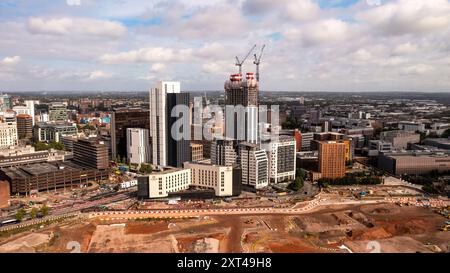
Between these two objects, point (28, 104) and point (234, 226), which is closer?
point (234, 226)

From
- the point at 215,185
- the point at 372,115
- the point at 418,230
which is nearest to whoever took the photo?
the point at 418,230

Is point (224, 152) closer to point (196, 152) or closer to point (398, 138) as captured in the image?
point (196, 152)

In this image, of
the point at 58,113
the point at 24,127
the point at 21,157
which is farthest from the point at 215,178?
the point at 58,113

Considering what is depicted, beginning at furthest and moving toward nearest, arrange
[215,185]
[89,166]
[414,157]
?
[414,157] < [89,166] < [215,185]

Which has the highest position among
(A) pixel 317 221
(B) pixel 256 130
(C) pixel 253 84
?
(C) pixel 253 84

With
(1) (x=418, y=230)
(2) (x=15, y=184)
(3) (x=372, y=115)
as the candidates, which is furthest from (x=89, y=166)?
(3) (x=372, y=115)

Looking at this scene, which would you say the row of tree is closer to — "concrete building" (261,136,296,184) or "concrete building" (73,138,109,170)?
"concrete building" (73,138,109,170)

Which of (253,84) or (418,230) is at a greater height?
(253,84)

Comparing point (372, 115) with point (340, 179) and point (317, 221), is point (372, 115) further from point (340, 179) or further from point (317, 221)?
point (317, 221)

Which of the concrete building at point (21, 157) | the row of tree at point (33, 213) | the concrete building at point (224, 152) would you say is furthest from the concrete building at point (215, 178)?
the concrete building at point (21, 157)
